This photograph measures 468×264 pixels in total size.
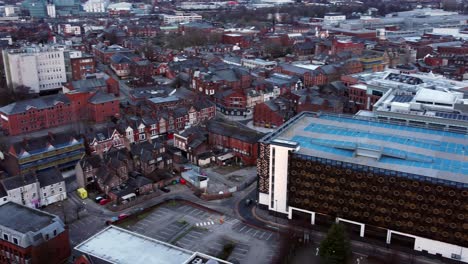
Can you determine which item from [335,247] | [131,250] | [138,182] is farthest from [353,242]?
[138,182]

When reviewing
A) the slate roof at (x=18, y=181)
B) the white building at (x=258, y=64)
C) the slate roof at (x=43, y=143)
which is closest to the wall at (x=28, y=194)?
the slate roof at (x=18, y=181)

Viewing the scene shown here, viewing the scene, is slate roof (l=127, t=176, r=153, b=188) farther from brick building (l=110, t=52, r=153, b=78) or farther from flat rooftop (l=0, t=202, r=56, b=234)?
brick building (l=110, t=52, r=153, b=78)

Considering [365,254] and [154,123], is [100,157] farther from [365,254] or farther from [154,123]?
[365,254]

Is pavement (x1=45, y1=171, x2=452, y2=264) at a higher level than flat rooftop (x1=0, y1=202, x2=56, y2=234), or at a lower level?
lower

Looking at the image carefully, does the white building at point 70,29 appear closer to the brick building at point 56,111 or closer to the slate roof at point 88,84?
the slate roof at point 88,84

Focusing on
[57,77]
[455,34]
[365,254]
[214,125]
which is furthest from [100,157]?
[455,34]

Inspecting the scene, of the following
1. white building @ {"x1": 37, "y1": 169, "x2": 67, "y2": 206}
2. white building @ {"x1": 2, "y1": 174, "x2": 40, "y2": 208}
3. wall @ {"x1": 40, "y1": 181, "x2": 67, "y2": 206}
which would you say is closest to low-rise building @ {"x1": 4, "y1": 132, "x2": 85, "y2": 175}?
white building @ {"x1": 37, "y1": 169, "x2": 67, "y2": 206}

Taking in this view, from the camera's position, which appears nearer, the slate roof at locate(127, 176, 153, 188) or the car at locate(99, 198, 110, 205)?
the car at locate(99, 198, 110, 205)
